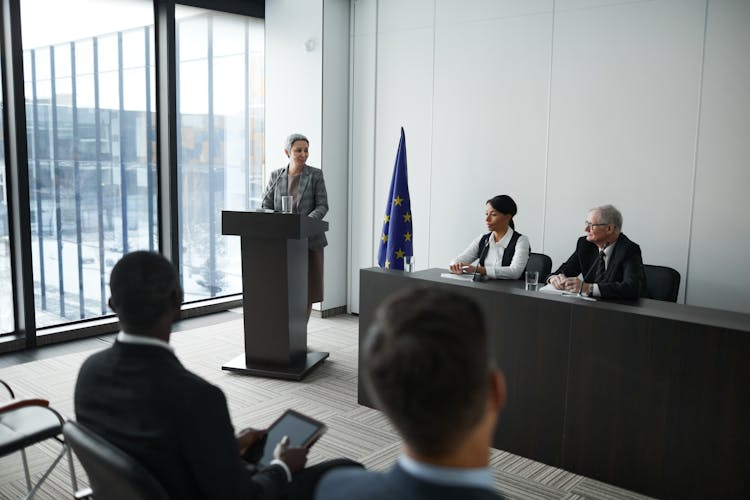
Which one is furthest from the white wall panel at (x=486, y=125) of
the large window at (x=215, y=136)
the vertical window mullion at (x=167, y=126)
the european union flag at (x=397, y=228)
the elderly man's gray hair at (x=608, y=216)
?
the vertical window mullion at (x=167, y=126)

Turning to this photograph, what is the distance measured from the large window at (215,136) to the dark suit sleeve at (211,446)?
17.2 feet

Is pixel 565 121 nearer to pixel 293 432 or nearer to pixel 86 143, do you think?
pixel 293 432

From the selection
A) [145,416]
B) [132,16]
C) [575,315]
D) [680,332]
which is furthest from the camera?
[132,16]

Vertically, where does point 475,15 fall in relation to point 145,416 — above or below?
above

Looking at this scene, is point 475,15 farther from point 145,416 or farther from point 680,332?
point 145,416

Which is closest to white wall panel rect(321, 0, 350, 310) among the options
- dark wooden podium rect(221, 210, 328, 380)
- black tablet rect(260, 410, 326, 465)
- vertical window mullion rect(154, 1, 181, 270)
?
vertical window mullion rect(154, 1, 181, 270)

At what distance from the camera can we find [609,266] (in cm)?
376

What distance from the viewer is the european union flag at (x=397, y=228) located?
541cm

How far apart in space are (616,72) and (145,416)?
4.46m

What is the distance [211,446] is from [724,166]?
4194 millimetres

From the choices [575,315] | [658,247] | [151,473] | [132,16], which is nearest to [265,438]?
[151,473]

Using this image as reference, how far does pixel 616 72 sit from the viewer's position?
16.1 ft

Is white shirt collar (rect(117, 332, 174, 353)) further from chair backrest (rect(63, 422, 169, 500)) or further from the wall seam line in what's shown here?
the wall seam line

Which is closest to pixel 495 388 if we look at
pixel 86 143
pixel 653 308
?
pixel 653 308
